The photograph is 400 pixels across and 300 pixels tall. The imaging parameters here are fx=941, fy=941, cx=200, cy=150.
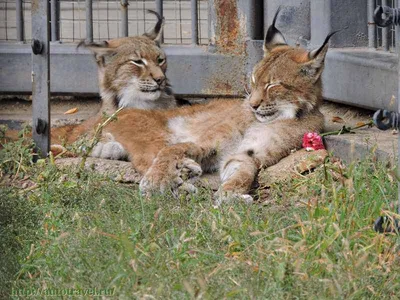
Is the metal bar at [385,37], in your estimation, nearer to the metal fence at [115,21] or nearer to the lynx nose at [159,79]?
the lynx nose at [159,79]

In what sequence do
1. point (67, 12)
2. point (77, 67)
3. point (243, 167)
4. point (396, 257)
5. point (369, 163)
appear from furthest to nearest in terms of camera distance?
point (67, 12) < point (77, 67) < point (243, 167) < point (369, 163) < point (396, 257)

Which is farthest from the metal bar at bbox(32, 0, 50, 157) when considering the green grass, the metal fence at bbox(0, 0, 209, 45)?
the metal fence at bbox(0, 0, 209, 45)

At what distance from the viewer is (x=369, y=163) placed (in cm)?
568

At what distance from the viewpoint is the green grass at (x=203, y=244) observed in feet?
12.7

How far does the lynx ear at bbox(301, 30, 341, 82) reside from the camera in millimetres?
6676

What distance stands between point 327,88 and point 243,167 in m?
1.55

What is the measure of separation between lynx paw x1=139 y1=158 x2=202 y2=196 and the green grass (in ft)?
1.14

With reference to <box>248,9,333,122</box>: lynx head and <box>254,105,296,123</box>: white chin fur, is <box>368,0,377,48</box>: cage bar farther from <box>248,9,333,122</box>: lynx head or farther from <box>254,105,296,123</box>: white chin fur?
<box>254,105,296,123</box>: white chin fur

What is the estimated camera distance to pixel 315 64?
672 cm

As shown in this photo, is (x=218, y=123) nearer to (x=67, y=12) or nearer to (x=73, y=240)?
(x=73, y=240)

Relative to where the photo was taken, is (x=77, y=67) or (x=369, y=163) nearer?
(x=369, y=163)

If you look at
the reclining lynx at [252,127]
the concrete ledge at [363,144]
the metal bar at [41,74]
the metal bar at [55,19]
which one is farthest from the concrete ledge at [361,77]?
the metal bar at [55,19]

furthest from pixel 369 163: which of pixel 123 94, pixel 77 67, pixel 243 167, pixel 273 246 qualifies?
pixel 77 67

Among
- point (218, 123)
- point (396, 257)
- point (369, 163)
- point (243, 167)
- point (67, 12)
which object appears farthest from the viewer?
point (67, 12)
